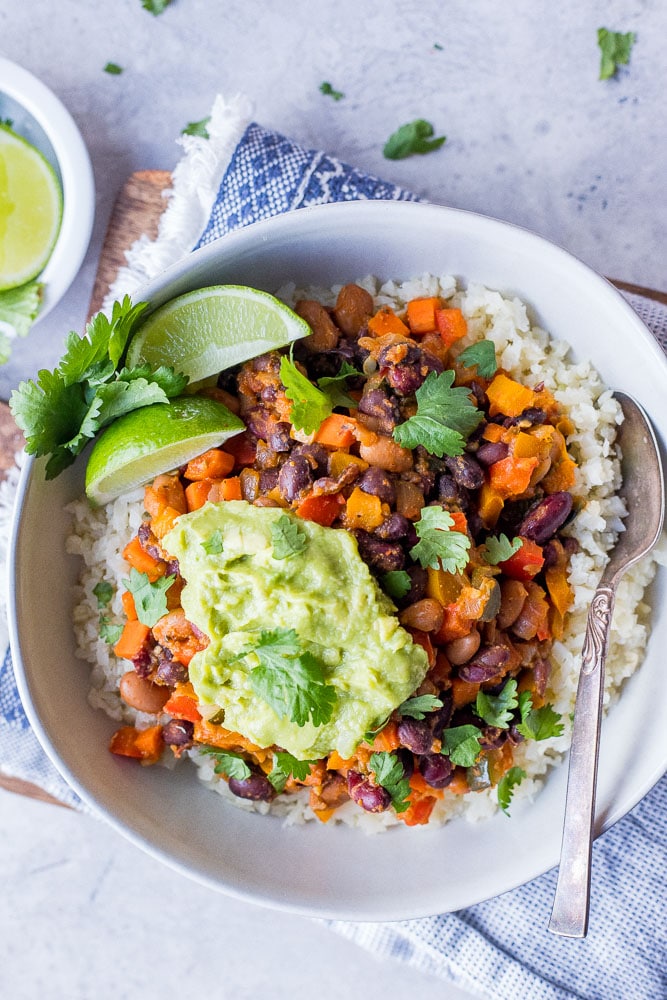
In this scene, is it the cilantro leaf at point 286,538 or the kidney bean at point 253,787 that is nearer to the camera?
the cilantro leaf at point 286,538

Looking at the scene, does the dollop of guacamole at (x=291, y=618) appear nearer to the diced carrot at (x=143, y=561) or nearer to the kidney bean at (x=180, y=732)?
the diced carrot at (x=143, y=561)

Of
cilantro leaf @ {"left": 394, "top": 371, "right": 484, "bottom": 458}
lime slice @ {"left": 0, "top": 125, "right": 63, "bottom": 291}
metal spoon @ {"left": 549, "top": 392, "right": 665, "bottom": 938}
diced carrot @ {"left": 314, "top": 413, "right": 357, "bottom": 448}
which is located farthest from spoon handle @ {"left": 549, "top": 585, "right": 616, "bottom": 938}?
lime slice @ {"left": 0, "top": 125, "right": 63, "bottom": 291}

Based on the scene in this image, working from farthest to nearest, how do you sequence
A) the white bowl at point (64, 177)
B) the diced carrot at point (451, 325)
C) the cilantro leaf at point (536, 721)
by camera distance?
the white bowl at point (64, 177), the diced carrot at point (451, 325), the cilantro leaf at point (536, 721)

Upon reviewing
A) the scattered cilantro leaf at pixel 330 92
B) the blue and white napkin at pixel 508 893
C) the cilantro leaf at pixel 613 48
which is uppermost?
the cilantro leaf at pixel 613 48

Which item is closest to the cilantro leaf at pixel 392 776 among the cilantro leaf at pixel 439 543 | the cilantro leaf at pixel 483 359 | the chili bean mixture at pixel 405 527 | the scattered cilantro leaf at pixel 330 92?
the chili bean mixture at pixel 405 527

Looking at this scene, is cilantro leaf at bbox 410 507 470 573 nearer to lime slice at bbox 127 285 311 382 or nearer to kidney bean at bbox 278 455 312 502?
kidney bean at bbox 278 455 312 502

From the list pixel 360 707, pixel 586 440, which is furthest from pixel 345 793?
pixel 586 440

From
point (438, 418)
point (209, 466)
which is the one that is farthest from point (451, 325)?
point (209, 466)
